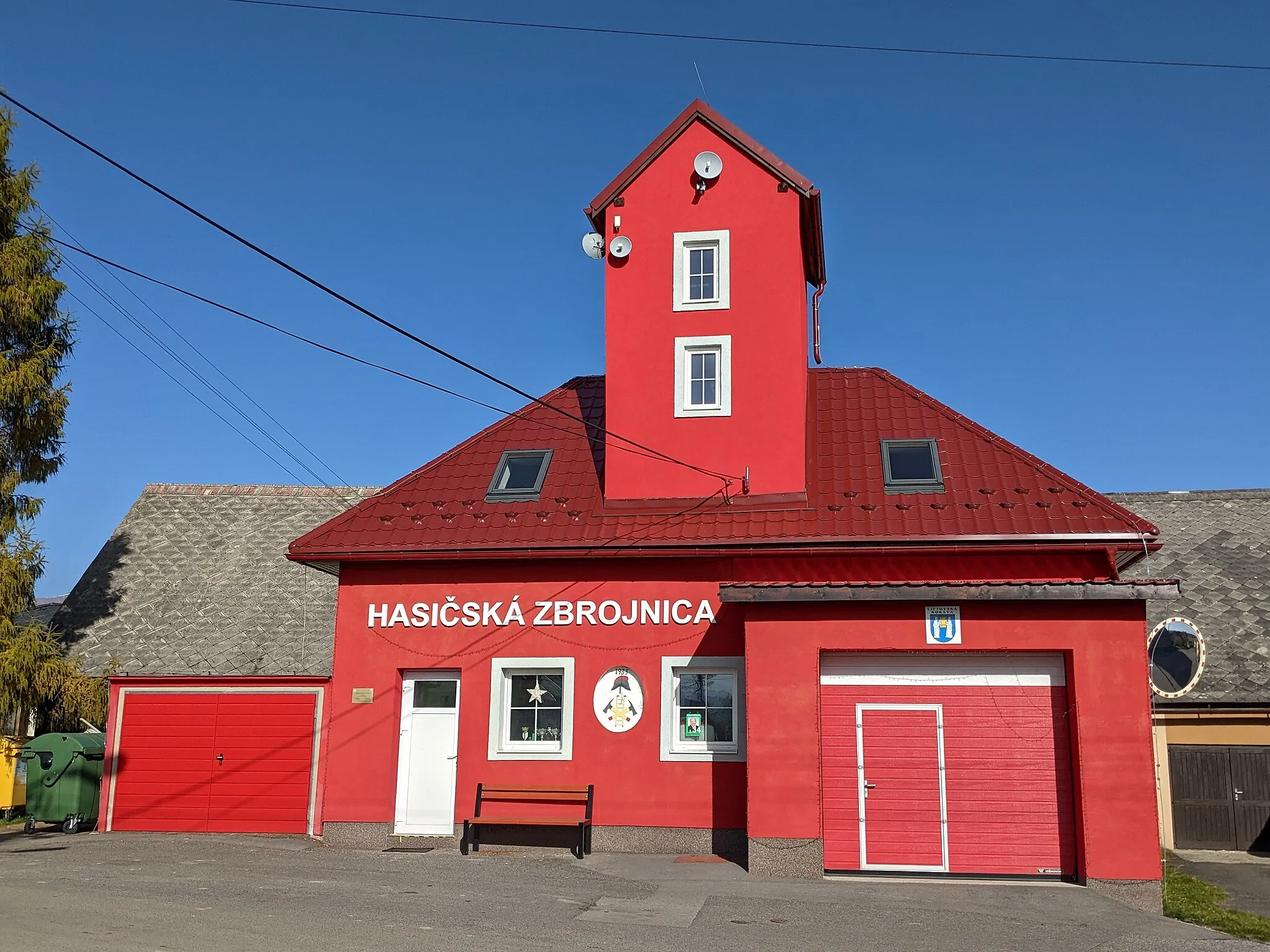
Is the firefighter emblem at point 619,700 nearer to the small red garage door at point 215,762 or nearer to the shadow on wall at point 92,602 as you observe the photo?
the small red garage door at point 215,762

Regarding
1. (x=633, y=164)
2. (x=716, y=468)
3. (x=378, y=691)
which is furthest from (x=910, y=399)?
(x=378, y=691)

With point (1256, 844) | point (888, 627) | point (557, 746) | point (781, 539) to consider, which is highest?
point (781, 539)

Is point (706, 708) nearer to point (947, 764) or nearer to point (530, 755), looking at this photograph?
point (530, 755)

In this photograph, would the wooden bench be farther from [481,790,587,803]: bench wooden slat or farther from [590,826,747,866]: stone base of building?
[590,826,747,866]: stone base of building

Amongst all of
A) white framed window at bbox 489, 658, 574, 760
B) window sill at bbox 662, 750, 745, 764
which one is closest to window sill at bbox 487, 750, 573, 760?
white framed window at bbox 489, 658, 574, 760

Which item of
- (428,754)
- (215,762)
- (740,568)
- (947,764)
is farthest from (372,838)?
(947,764)

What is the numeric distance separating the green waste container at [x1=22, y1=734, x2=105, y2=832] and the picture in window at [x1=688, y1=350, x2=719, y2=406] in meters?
11.8

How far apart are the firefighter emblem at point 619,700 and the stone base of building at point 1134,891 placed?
19.7 feet

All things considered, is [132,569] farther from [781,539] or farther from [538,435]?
[781,539]

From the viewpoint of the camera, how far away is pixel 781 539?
15797 millimetres

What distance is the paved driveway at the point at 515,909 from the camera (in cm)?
986

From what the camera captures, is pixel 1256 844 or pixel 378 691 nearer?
pixel 378 691

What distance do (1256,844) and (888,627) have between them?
1005 cm

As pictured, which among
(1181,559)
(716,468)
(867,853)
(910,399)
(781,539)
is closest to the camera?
(867,853)
